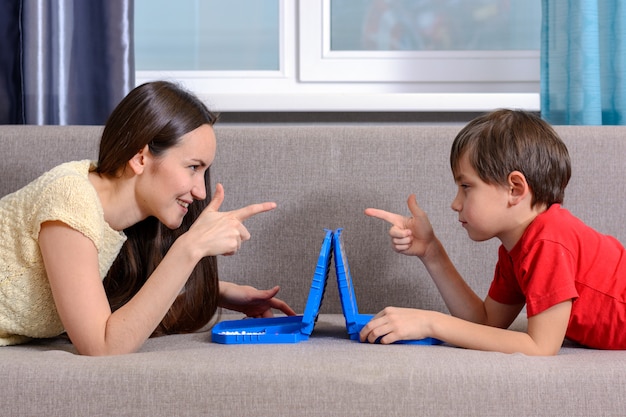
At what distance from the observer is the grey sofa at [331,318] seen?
3.64ft

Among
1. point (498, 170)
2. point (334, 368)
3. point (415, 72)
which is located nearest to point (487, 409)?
point (334, 368)

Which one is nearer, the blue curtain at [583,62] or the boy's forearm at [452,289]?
the boy's forearm at [452,289]

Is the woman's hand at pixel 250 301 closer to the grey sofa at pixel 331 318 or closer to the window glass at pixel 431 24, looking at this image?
the grey sofa at pixel 331 318

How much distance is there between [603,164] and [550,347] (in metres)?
0.67

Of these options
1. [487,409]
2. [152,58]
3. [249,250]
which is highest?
[152,58]

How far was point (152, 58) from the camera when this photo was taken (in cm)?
254

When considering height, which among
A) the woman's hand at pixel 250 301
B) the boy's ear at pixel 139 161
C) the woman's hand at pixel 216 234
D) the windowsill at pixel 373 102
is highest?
the windowsill at pixel 373 102

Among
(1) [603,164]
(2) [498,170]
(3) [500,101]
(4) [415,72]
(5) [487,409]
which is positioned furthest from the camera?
(4) [415,72]

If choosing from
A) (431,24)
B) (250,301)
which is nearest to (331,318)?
(250,301)

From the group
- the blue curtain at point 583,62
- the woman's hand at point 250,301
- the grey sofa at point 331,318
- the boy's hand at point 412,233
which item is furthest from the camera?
the blue curtain at point 583,62

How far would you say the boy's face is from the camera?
141 centimetres

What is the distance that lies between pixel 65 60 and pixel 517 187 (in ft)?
4.52

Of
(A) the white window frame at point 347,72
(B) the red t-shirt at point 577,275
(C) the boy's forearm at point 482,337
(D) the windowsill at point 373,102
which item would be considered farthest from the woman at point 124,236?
(A) the white window frame at point 347,72

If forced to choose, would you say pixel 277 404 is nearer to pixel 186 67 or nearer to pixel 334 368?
pixel 334 368
